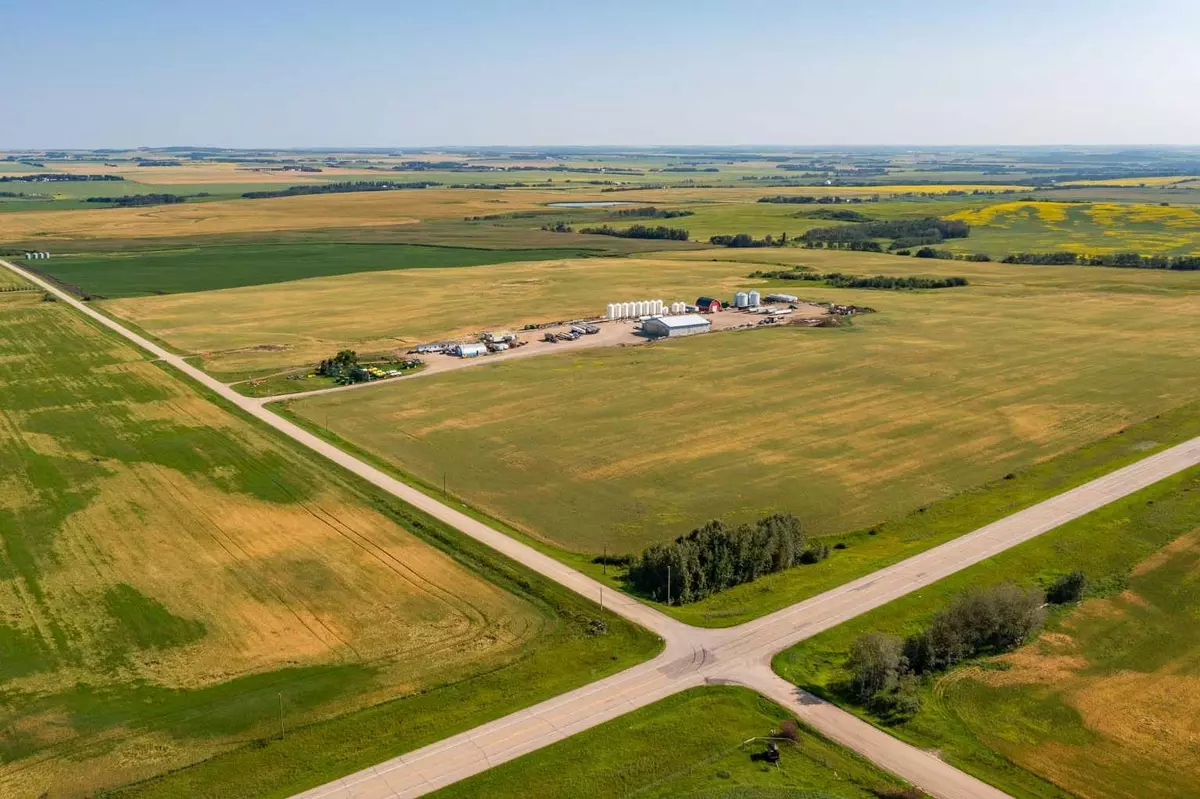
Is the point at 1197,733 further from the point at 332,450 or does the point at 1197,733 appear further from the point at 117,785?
the point at 332,450

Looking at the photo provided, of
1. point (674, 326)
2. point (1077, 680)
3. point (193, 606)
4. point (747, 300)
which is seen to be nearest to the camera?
point (1077, 680)

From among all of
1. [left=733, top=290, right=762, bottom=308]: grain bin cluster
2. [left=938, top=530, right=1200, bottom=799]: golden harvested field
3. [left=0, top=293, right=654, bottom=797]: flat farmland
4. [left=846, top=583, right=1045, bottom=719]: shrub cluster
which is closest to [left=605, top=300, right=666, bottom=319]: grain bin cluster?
[left=733, top=290, right=762, bottom=308]: grain bin cluster

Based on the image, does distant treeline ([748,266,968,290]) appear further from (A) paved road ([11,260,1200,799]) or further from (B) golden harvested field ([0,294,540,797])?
(B) golden harvested field ([0,294,540,797])


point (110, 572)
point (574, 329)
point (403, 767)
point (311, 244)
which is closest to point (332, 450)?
point (110, 572)

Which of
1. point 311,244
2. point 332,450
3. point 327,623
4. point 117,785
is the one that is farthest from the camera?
point 311,244

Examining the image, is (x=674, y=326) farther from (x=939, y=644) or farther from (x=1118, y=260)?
(x=1118, y=260)

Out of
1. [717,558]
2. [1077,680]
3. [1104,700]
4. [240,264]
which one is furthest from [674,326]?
[240,264]

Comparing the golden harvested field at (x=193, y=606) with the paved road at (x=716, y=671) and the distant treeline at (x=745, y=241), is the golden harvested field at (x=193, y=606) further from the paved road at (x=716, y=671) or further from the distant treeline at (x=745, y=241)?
the distant treeline at (x=745, y=241)
